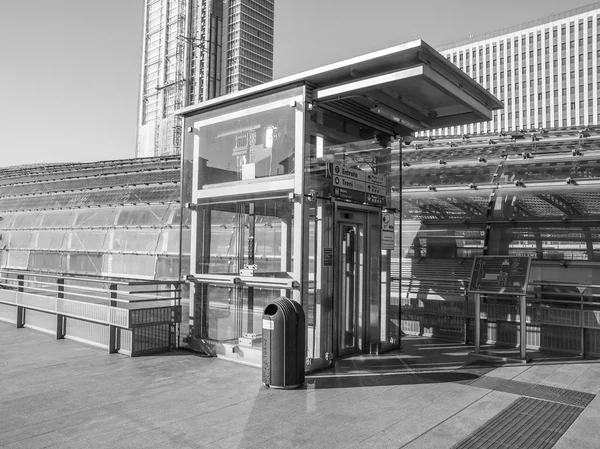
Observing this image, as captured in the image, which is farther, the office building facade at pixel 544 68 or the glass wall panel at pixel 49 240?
the office building facade at pixel 544 68

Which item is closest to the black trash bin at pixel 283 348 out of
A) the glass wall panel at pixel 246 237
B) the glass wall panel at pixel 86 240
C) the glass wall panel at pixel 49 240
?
the glass wall panel at pixel 246 237

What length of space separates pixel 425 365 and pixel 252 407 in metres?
3.20

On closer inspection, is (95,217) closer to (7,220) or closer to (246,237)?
(7,220)

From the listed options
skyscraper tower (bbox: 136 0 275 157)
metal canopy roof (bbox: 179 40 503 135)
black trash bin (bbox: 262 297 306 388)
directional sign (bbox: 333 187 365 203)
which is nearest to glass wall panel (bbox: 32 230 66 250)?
metal canopy roof (bbox: 179 40 503 135)

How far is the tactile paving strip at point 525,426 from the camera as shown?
4.67 meters

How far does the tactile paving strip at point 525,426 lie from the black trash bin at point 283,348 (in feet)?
7.42

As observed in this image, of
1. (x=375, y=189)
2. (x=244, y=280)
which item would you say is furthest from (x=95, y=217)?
(x=375, y=189)

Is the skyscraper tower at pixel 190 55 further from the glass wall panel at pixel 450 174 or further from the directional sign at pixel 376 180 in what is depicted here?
the directional sign at pixel 376 180

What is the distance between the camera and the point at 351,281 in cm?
859

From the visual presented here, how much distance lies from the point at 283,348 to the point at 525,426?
2.73m

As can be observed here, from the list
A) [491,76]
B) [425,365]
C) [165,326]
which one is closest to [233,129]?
[165,326]

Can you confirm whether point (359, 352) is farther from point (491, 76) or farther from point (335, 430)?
point (491, 76)

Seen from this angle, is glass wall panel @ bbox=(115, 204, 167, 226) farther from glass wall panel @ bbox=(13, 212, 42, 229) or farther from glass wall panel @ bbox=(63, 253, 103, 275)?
glass wall panel @ bbox=(13, 212, 42, 229)

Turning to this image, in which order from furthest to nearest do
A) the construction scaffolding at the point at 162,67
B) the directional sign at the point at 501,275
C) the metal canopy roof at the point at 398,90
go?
the construction scaffolding at the point at 162,67, the directional sign at the point at 501,275, the metal canopy roof at the point at 398,90
